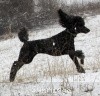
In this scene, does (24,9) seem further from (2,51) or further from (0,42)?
(2,51)

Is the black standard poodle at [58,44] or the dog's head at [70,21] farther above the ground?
the dog's head at [70,21]

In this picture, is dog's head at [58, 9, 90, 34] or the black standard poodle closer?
the black standard poodle

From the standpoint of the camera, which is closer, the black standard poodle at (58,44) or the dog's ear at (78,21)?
the black standard poodle at (58,44)

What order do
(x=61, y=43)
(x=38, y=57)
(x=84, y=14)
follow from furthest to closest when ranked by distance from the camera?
(x=84, y=14), (x=38, y=57), (x=61, y=43)

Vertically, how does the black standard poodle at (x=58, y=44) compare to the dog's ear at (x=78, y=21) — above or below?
below

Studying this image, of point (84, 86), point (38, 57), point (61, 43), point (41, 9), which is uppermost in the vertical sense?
point (84, 86)

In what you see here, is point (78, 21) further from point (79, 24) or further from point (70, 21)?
point (70, 21)

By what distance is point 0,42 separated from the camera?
2150 cm

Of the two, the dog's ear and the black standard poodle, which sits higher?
the dog's ear

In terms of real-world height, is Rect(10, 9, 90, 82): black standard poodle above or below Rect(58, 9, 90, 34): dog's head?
below

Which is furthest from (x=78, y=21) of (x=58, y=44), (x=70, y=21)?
(x=58, y=44)

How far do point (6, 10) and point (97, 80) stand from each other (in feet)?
69.8

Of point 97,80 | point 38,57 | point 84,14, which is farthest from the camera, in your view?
point 84,14

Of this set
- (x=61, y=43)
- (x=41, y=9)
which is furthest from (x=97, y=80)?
(x=41, y=9)
